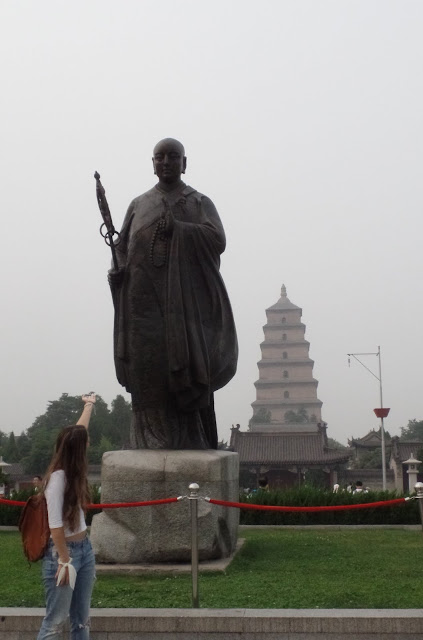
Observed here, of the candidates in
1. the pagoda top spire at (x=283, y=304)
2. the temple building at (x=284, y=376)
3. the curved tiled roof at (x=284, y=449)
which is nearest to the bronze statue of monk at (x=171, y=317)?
the curved tiled roof at (x=284, y=449)

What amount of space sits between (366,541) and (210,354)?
2.87m

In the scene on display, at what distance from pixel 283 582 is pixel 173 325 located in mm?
2187

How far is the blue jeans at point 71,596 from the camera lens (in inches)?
144

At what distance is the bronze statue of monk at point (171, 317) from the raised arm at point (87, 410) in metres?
1.54

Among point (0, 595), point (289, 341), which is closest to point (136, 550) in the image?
point (0, 595)

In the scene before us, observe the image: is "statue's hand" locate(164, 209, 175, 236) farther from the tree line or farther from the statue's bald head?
the tree line

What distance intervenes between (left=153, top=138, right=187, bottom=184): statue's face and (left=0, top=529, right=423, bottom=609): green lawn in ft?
10.8

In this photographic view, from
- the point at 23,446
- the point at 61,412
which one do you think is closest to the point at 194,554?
the point at 23,446

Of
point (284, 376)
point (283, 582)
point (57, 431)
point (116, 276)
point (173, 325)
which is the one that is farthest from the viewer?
point (284, 376)

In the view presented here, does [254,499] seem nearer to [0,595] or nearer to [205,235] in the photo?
[205,235]

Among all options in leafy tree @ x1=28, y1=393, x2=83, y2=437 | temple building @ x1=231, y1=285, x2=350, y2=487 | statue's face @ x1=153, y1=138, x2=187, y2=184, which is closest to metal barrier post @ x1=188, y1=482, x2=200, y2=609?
statue's face @ x1=153, y1=138, x2=187, y2=184

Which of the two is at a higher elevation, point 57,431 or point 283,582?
point 57,431

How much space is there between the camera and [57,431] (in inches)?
1711

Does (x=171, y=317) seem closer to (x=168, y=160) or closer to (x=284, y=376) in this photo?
(x=168, y=160)
